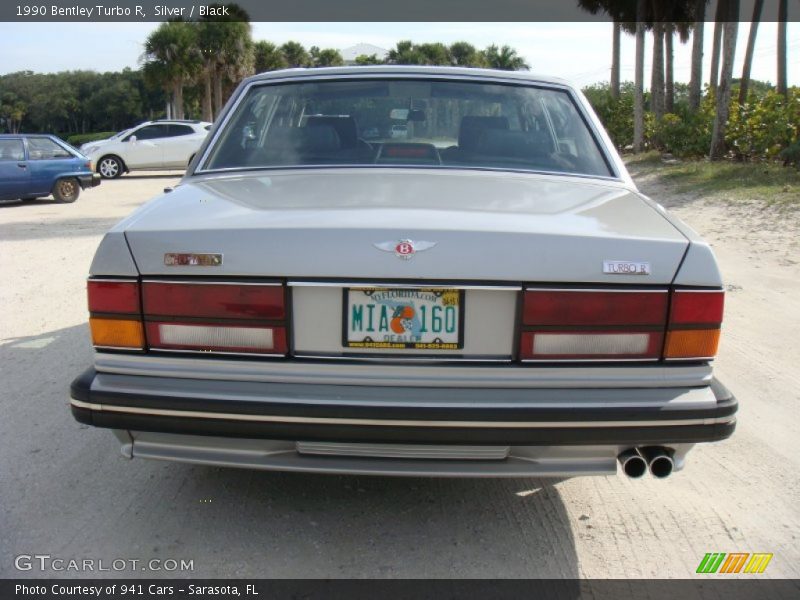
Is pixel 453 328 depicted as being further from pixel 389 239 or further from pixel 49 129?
pixel 49 129

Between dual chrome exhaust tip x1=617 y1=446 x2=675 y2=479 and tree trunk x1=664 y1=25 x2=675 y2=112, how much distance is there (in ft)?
93.6

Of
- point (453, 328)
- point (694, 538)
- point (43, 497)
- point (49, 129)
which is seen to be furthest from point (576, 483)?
point (49, 129)

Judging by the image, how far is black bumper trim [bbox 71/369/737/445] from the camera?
2.43 meters

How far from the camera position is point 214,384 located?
2.52 m

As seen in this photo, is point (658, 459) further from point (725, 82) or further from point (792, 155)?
point (725, 82)

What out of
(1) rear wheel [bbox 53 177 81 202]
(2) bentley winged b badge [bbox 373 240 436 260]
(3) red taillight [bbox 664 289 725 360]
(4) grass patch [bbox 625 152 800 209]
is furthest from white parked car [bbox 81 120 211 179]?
(3) red taillight [bbox 664 289 725 360]

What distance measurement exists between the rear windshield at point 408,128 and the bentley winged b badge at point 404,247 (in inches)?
46.7

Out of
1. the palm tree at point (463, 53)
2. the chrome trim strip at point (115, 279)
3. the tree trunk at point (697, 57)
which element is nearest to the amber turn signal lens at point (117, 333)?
the chrome trim strip at point (115, 279)

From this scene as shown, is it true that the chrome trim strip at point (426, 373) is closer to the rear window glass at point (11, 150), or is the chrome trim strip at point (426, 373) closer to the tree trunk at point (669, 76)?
the rear window glass at point (11, 150)

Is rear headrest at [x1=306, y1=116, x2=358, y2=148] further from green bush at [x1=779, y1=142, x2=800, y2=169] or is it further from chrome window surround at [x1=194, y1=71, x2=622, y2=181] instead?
green bush at [x1=779, y1=142, x2=800, y2=169]

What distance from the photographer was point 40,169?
48.4 ft

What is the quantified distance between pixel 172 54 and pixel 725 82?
101ft

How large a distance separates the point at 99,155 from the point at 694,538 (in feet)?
72.8

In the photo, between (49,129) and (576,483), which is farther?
(49,129)
